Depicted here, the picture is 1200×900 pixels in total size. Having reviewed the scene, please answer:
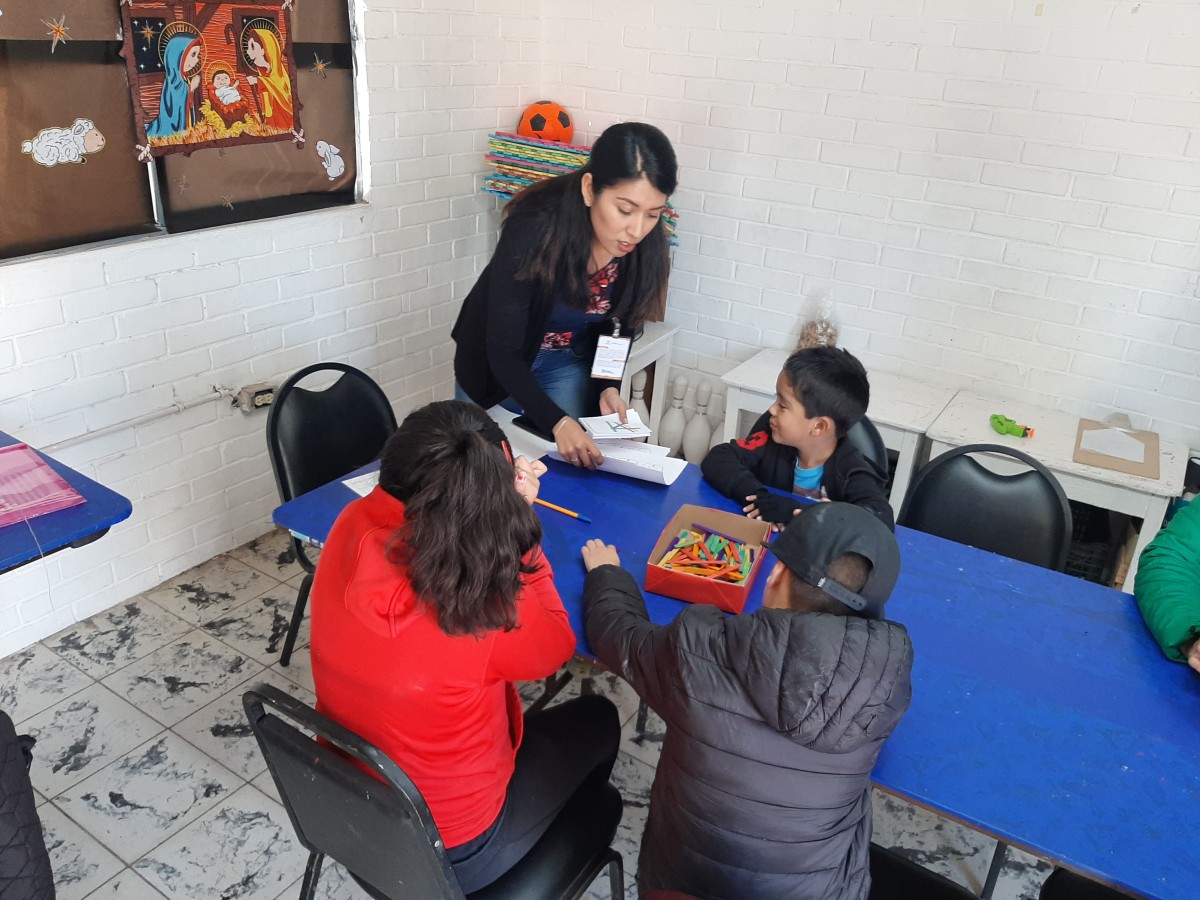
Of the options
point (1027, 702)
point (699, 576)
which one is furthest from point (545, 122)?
point (1027, 702)

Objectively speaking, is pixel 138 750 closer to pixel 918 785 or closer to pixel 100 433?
pixel 100 433

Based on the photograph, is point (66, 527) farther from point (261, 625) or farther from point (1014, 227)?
point (1014, 227)

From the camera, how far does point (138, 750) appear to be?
2371 millimetres

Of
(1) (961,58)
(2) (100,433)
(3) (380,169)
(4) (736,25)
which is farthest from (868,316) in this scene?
(2) (100,433)

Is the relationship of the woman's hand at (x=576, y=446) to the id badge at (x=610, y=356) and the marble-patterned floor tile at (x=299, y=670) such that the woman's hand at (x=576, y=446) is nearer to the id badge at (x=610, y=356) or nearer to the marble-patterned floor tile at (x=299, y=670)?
the id badge at (x=610, y=356)

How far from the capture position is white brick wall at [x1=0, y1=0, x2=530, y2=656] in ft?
8.51

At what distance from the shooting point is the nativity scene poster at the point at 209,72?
2.55 m

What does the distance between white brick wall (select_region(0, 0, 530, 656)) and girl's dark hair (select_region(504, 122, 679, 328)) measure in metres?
1.13

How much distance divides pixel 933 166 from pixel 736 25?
95 cm

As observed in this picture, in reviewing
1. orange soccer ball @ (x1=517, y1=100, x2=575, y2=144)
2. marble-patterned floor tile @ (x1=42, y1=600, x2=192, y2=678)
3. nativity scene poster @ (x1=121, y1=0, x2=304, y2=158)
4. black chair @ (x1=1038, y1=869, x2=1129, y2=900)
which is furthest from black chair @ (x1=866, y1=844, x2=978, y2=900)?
orange soccer ball @ (x1=517, y1=100, x2=575, y2=144)

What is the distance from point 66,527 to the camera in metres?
1.78

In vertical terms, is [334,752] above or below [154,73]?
below

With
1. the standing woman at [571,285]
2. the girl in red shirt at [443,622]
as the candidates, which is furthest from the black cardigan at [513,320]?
the girl in red shirt at [443,622]

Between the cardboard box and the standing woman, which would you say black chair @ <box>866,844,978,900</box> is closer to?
the cardboard box
